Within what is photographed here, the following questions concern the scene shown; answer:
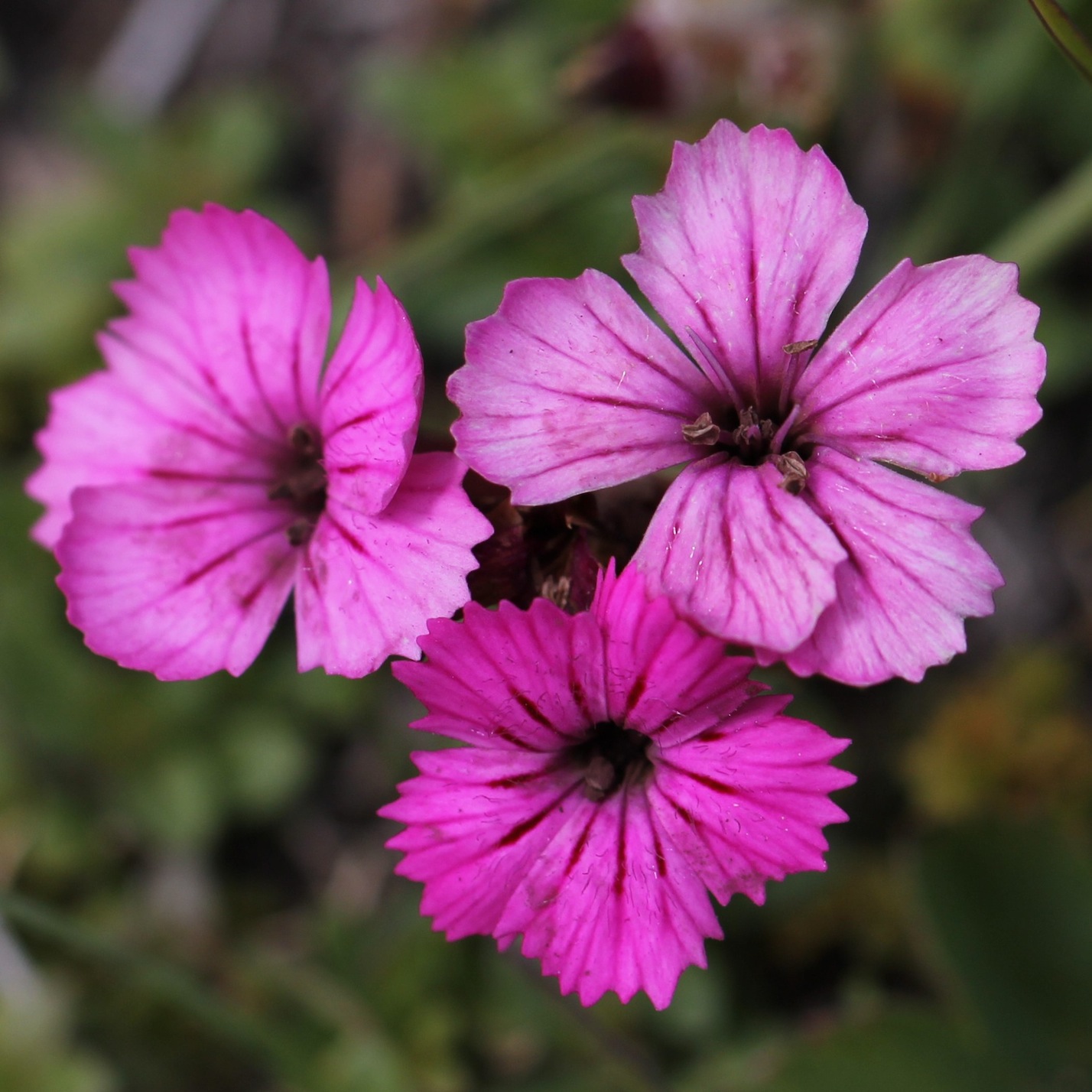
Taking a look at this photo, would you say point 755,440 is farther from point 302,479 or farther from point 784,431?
point 302,479

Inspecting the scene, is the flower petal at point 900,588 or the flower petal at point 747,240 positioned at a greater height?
the flower petal at point 747,240

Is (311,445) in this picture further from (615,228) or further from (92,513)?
(615,228)

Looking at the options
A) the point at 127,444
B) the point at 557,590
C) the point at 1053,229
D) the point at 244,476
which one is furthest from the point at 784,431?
the point at 1053,229

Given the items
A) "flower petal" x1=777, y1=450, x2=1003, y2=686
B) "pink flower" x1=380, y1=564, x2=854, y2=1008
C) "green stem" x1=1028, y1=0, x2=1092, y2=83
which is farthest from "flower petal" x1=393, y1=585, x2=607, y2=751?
"green stem" x1=1028, y1=0, x2=1092, y2=83

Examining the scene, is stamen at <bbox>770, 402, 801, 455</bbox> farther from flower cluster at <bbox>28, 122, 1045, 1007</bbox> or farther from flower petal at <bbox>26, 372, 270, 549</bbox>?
flower petal at <bbox>26, 372, 270, 549</bbox>

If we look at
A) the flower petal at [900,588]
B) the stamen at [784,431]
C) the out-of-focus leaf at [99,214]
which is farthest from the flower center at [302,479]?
the out-of-focus leaf at [99,214]

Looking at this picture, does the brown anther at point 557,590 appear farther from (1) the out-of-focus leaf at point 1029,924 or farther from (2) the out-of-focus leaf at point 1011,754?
(2) the out-of-focus leaf at point 1011,754

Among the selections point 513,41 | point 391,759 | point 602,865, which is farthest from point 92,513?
point 513,41
